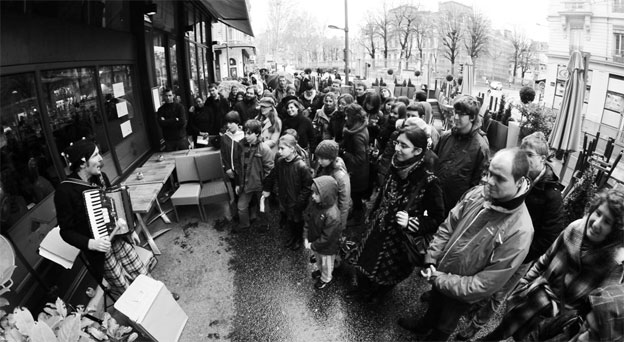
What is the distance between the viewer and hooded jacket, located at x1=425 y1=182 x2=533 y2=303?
7.97ft

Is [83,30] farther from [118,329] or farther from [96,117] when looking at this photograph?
[118,329]

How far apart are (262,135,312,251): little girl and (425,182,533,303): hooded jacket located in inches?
87.2

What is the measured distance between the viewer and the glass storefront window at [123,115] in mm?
6203

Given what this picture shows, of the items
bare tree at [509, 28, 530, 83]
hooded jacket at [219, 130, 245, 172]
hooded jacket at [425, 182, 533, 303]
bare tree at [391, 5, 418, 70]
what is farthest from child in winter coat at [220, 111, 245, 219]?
bare tree at [509, 28, 530, 83]

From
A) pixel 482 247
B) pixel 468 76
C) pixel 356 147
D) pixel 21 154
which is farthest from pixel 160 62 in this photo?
pixel 468 76

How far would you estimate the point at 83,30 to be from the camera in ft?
17.4

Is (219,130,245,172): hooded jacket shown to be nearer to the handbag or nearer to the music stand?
the music stand

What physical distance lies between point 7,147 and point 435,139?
17.7 feet

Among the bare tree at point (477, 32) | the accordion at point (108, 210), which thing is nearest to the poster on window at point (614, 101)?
the bare tree at point (477, 32)

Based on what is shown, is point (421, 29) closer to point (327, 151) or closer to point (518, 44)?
point (518, 44)

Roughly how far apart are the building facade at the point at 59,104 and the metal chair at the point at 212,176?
135cm

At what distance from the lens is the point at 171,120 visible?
24.1 ft

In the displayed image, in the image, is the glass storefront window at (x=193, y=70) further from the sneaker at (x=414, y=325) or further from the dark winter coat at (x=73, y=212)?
→ the sneaker at (x=414, y=325)

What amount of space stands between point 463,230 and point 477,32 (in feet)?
184
